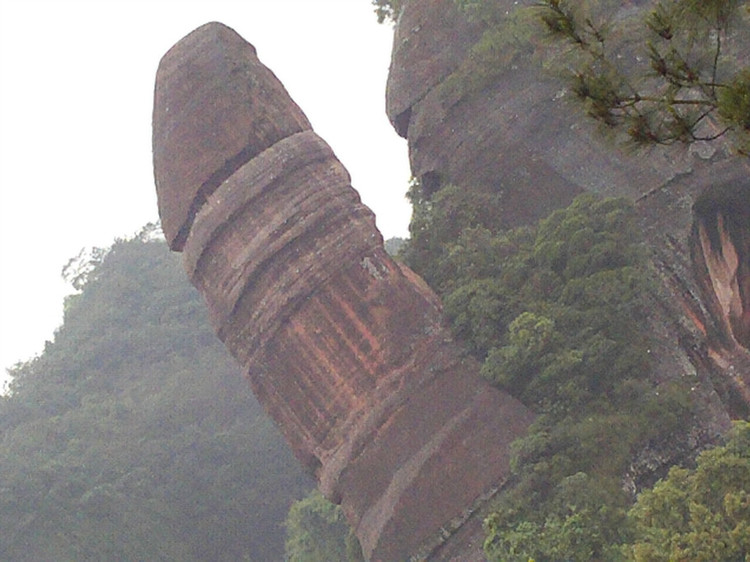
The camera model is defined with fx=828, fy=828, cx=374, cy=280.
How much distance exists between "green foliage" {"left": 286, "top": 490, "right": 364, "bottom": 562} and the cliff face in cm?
1049

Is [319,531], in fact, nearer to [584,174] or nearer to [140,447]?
[140,447]

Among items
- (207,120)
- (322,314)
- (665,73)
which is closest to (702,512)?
(665,73)

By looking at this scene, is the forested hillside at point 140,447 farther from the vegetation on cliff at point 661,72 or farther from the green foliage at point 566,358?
the vegetation on cliff at point 661,72

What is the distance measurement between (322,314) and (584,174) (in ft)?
18.0

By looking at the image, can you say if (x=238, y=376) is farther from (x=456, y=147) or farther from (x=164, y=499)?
(x=456, y=147)

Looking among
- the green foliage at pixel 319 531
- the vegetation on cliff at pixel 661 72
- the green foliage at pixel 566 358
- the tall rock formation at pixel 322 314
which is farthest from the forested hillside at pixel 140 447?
the vegetation on cliff at pixel 661 72

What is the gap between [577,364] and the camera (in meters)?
12.3

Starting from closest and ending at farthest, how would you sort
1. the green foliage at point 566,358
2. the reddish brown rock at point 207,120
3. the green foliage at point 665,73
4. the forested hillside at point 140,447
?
1. the green foliage at point 665,73
2. the green foliage at point 566,358
3. the reddish brown rock at point 207,120
4. the forested hillside at point 140,447

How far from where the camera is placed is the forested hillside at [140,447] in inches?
957

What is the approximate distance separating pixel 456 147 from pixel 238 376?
62.2 feet

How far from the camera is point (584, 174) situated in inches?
592

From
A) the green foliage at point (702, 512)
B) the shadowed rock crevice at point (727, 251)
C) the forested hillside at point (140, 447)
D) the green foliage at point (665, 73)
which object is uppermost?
the forested hillside at point (140, 447)

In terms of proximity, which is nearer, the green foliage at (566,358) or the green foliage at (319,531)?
the green foliage at (566,358)

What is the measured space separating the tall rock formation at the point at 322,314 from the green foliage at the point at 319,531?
9819 millimetres
